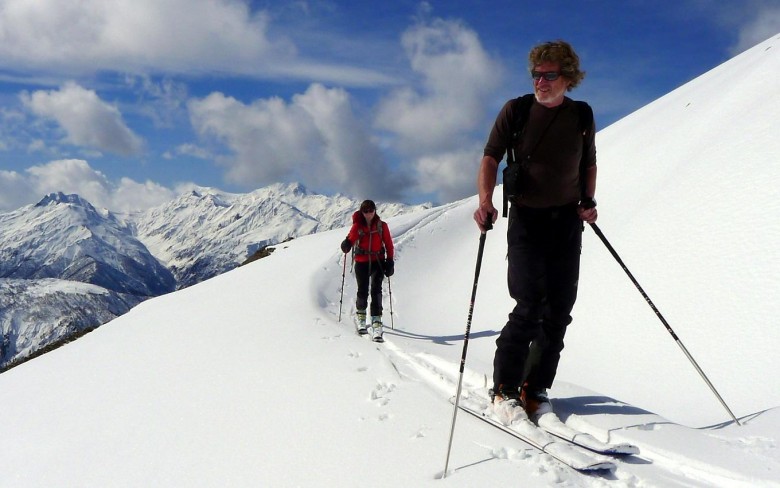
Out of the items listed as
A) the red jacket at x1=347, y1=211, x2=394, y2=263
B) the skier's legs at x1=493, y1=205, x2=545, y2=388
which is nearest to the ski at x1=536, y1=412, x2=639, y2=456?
the skier's legs at x1=493, y1=205, x2=545, y2=388

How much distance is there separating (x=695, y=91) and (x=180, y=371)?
23739 mm

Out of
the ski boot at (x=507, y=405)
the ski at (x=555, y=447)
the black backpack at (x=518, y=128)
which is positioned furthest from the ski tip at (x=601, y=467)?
the black backpack at (x=518, y=128)

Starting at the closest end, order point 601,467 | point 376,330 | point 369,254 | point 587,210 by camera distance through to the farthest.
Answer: point 601,467 < point 587,210 < point 376,330 < point 369,254

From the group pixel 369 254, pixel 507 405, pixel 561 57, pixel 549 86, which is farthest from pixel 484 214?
pixel 369 254

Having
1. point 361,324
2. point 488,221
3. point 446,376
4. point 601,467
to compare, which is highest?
point 361,324

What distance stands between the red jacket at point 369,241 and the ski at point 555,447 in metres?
6.66

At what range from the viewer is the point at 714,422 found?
5430mm

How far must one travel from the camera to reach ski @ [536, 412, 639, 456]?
4043 mm

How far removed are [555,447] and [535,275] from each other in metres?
1.55

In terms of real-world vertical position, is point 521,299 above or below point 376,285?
below

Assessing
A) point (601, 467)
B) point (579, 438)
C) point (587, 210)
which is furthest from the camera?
point (587, 210)

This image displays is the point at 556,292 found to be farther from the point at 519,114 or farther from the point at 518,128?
the point at 519,114

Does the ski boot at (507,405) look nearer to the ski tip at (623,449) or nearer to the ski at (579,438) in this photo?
the ski at (579,438)

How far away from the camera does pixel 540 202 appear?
16.1 feet
